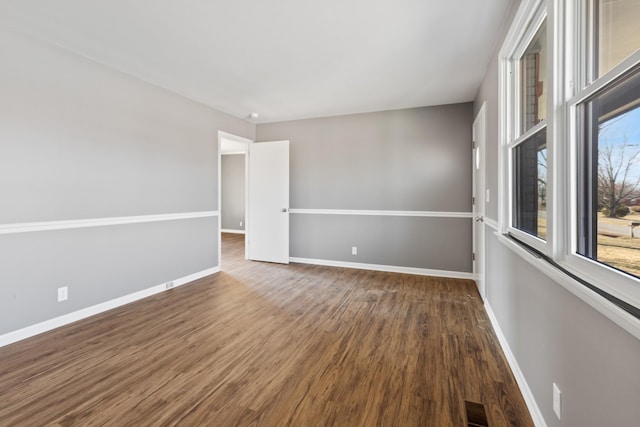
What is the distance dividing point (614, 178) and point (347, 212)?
3.87 meters

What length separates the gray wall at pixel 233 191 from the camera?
28.6ft

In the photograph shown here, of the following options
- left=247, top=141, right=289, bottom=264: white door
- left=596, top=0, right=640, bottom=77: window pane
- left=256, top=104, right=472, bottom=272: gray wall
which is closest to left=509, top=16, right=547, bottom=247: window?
left=596, top=0, right=640, bottom=77: window pane

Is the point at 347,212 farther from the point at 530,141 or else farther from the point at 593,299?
the point at 593,299

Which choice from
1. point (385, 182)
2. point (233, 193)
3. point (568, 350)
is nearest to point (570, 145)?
point (568, 350)

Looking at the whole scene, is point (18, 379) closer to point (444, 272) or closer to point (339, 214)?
point (339, 214)

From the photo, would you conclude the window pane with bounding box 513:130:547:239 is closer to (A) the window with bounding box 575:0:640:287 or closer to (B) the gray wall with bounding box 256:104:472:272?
(A) the window with bounding box 575:0:640:287

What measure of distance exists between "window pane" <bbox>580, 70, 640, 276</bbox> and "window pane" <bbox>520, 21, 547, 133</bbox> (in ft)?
1.77

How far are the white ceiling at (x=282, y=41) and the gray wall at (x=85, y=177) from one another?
0.85 ft

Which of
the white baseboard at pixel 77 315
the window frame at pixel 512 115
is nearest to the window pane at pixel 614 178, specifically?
the window frame at pixel 512 115

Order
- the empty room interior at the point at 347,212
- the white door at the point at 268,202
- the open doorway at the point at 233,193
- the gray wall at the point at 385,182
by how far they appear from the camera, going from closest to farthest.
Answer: the empty room interior at the point at 347,212 → the gray wall at the point at 385,182 → the white door at the point at 268,202 → the open doorway at the point at 233,193

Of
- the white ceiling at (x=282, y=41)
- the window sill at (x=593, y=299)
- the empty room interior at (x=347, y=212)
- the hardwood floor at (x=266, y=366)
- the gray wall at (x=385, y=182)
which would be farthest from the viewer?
the gray wall at (x=385, y=182)

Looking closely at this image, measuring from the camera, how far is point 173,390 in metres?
1.80

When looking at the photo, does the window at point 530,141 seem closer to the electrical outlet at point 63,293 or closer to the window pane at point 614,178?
the window pane at point 614,178

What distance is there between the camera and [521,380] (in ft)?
5.82
